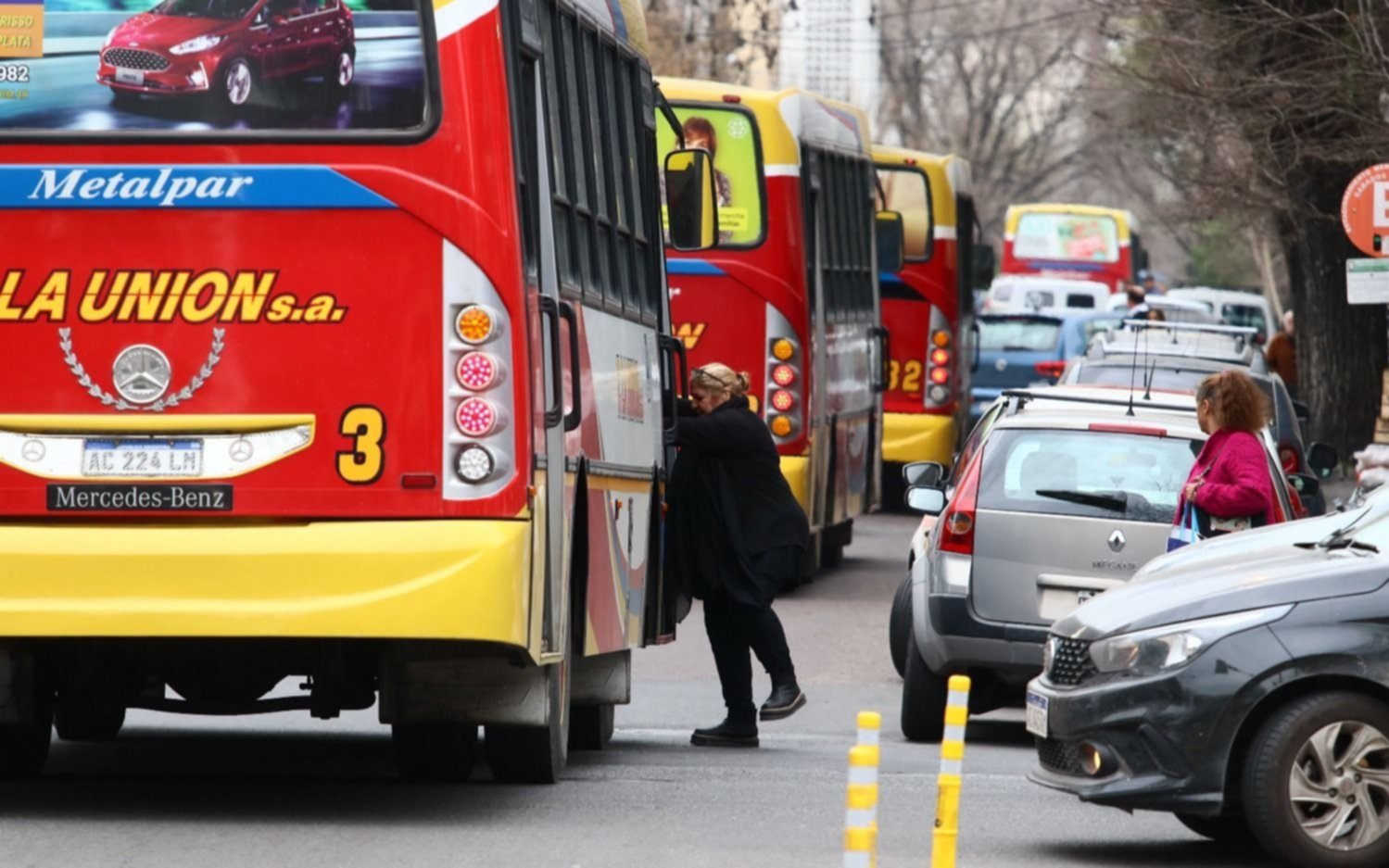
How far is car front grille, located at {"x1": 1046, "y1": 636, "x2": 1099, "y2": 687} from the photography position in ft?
29.4

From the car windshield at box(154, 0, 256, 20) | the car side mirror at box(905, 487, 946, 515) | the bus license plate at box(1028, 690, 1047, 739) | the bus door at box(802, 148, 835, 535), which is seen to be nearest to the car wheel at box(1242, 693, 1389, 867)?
the bus license plate at box(1028, 690, 1047, 739)

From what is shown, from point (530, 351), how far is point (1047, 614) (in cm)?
418

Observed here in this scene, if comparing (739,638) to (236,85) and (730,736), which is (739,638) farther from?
(236,85)

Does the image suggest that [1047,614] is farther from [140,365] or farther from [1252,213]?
[1252,213]

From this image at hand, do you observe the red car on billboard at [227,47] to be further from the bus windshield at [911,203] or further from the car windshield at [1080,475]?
the bus windshield at [911,203]

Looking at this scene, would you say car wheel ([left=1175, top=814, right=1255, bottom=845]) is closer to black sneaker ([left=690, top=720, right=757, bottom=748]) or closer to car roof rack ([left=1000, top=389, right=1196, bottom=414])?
black sneaker ([left=690, top=720, right=757, bottom=748])

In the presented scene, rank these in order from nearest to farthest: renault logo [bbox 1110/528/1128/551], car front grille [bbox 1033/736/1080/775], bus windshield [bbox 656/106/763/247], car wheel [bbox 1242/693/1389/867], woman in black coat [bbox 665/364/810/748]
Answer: car wheel [bbox 1242/693/1389/867] < car front grille [bbox 1033/736/1080/775] < renault logo [bbox 1110/528/1128/551] < woman in black coat [bbox 665/364/810/748] < bus windshield [bbox 656/106/763/247]

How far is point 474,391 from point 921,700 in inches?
181

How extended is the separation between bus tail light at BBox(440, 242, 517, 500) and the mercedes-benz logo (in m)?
0.83

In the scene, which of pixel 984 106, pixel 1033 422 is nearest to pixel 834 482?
pixel 1033 422

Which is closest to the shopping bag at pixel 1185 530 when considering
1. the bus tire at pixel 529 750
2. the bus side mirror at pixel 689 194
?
the bus side mirror at pixel 689 194

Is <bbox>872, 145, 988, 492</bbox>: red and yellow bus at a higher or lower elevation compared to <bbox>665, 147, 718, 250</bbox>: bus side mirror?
lower

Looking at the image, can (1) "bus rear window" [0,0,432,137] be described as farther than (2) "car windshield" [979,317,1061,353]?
No

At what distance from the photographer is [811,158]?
20172 millimetres
